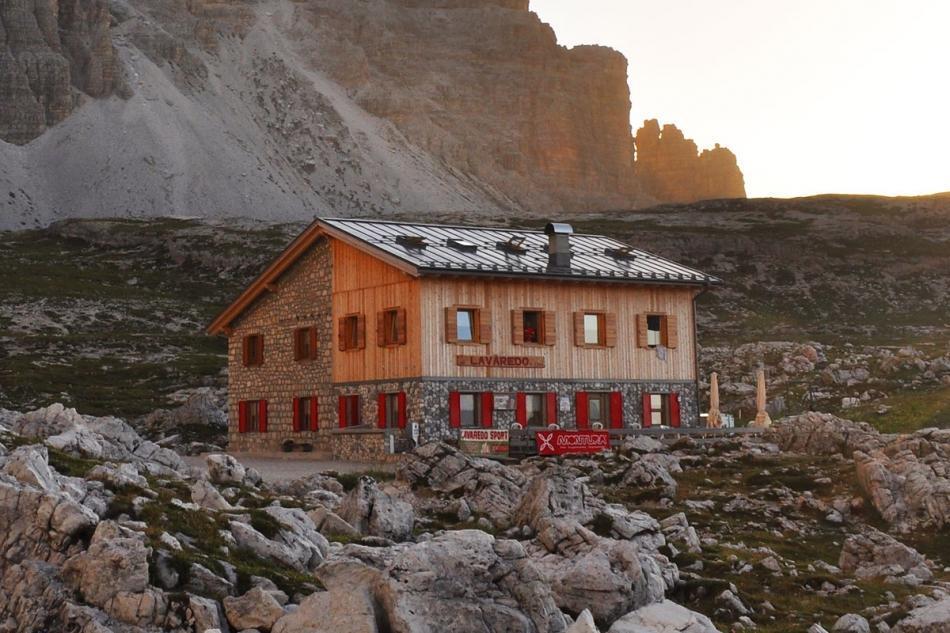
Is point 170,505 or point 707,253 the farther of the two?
point 707,253

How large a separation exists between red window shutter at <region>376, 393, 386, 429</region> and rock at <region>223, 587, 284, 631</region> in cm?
3016

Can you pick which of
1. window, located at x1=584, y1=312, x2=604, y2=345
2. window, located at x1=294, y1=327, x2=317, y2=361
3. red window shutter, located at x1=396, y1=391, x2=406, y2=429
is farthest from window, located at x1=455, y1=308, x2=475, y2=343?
window, located at x1=294, y1=327, x2=317, y2=361

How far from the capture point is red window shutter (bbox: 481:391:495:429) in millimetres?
47844

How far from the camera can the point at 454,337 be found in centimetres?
4747

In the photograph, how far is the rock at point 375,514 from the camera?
2670cm

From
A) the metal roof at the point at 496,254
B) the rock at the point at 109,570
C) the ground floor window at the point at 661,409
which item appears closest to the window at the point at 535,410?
the metal roof at the point at 496,254

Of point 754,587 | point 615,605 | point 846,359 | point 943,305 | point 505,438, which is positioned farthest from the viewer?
point 943,305

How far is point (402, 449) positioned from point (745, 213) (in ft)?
439

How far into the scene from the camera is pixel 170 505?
74.2 ft

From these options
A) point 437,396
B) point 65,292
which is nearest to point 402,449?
point 437,396

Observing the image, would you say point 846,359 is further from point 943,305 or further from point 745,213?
point 745,213

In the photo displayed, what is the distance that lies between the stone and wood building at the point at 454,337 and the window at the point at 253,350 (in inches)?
4.8

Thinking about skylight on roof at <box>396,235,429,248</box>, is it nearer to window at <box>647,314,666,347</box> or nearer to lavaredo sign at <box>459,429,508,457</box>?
lavaredo sign at <box>459,429,508,457</box>

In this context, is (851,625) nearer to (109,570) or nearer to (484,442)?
(109,570)
